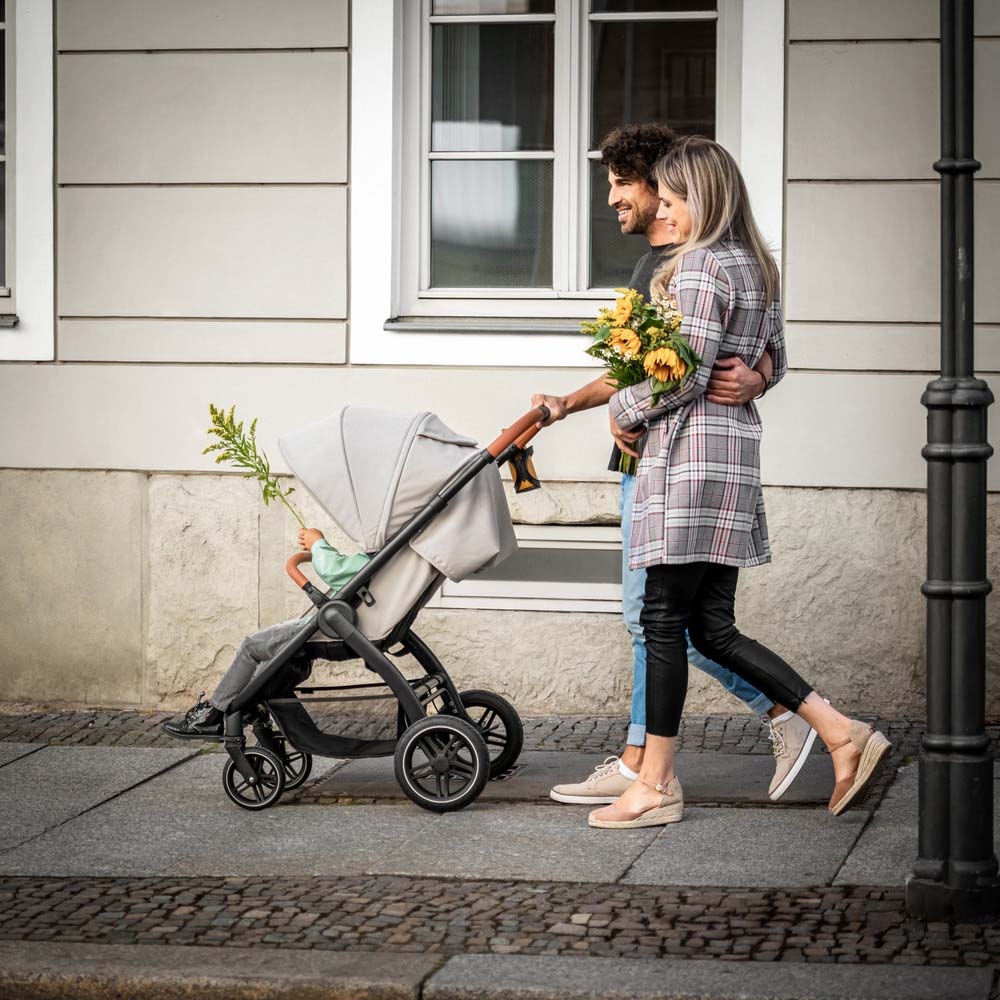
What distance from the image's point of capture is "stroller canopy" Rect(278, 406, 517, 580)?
16.3ft

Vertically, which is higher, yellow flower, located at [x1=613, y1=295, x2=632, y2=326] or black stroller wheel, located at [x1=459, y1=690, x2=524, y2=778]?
yellow flower, located at [x1=613, y1=295, x2=632, y2=326]

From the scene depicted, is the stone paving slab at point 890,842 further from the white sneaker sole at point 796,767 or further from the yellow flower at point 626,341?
the yellow flower at point 626,341

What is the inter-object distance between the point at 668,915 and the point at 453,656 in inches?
117

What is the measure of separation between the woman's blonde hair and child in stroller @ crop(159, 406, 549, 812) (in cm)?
70

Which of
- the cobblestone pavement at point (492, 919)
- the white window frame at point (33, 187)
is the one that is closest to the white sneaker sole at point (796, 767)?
the cobblestone pavement at point (492, 919)

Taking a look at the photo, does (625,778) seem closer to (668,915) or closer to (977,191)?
(668,915)

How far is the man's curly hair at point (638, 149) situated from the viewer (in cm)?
507

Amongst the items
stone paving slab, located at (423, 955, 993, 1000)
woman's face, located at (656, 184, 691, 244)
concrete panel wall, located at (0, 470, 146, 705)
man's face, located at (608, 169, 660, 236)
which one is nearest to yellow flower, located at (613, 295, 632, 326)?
woman's face, located at (656, 184, 691, 244)

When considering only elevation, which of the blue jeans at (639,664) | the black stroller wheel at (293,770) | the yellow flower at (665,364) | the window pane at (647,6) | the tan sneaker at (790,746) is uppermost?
the window pane at (647,6)

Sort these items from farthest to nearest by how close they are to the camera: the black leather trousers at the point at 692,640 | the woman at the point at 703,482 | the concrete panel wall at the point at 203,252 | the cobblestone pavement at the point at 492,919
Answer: the concrete panel wall at the point at 203,252 < the black leather trousers at the point at 692,640 < the woman at the point at 703,482 < the cobblestone pavement at the point at 492,919

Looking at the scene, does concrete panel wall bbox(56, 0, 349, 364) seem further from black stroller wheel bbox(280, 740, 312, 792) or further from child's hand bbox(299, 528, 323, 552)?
black stroller wheel bbox(280, 740, 312, 792)

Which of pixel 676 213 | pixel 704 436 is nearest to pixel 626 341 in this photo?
pixel 704 436

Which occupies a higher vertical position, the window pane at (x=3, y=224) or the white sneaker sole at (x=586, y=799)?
the window pane at (x=3, y=224)

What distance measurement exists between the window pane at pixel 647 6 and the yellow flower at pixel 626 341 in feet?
9.26
